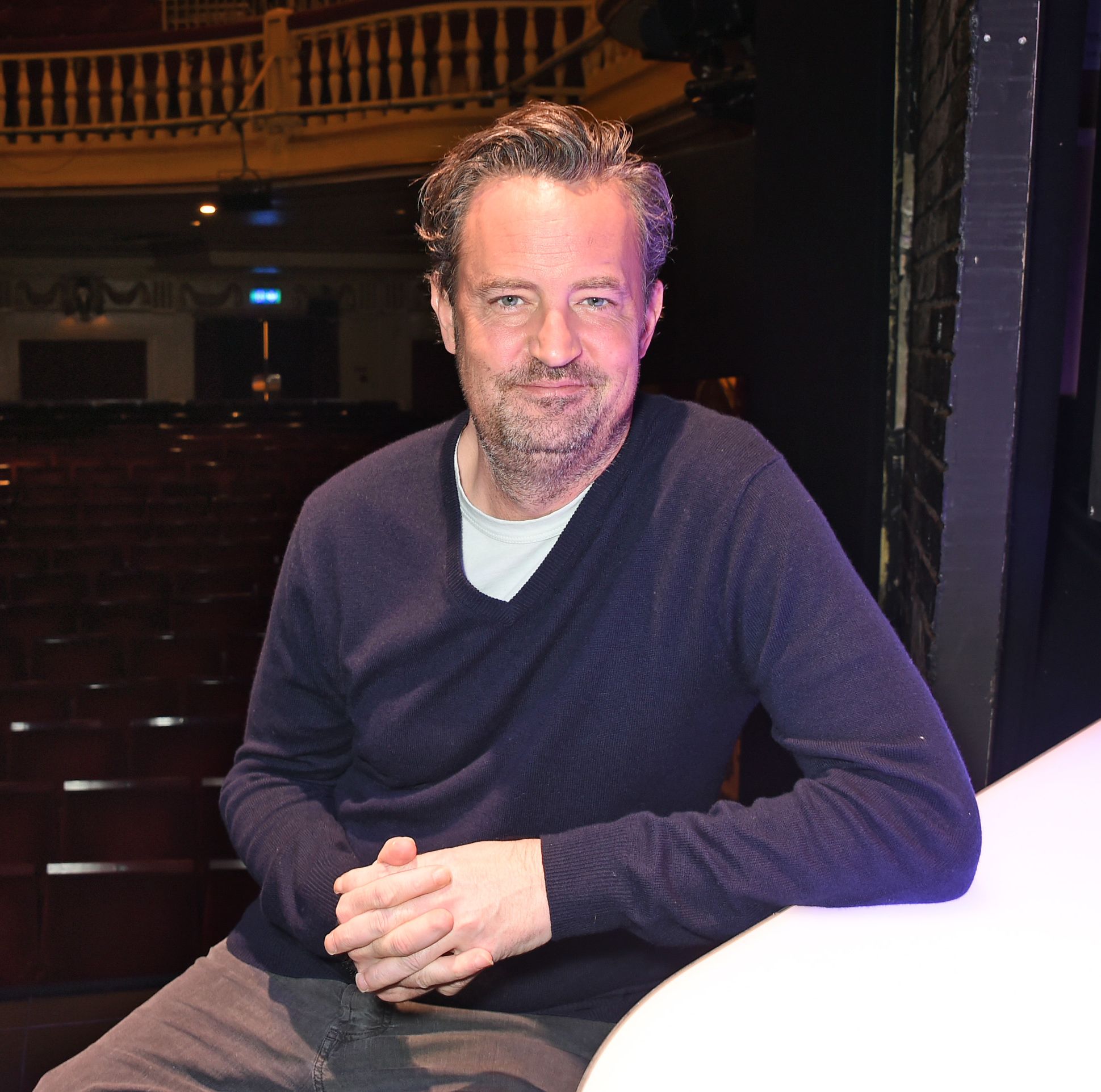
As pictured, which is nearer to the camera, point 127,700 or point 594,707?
point 594,707

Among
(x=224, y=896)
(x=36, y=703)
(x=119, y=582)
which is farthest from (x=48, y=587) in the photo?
(x=224, y=896)

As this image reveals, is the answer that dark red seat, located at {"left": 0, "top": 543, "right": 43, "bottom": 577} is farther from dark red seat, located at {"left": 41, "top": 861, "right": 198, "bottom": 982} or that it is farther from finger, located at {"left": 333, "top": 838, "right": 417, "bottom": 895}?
finger, located at {"left": 333, "top": 838, "right": 417, "bottom": 895}

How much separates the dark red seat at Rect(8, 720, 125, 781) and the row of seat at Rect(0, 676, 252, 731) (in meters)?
0.20

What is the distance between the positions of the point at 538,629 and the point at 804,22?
4.38 ft

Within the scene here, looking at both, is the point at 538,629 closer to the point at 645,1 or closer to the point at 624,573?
the point at 624,573

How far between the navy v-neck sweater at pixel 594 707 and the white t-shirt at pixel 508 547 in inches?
1.2

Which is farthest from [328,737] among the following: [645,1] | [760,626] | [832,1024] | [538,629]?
[645,1]

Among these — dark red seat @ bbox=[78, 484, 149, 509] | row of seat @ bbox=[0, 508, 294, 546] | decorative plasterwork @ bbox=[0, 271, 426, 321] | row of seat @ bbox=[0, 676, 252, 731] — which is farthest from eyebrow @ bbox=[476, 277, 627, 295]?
decorative plasterwork @ bbox=[0, 271, 426, 321]

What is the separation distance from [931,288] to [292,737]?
3.08 feet

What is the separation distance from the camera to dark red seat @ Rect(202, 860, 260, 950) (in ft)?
6.56

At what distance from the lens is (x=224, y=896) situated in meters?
2.06

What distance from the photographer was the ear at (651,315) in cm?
123

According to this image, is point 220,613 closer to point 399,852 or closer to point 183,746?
point 183,746

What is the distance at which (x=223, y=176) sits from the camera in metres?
9.71
